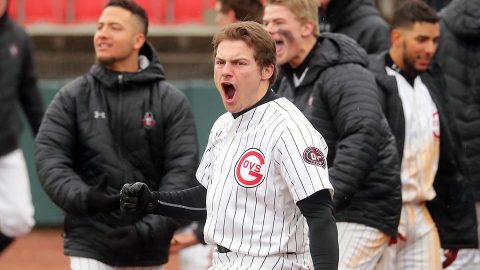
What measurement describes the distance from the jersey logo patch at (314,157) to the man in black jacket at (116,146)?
1867 millimetres

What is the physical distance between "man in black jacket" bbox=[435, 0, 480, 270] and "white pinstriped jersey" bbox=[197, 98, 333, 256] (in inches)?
113

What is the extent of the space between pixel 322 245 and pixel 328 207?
165 mm

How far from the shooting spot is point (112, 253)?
261 inches

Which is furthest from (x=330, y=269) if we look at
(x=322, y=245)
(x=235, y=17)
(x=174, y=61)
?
(x=174, y=61)

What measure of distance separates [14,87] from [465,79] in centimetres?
334

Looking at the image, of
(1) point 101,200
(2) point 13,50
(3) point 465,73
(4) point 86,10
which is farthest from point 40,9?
(1) point 101,200

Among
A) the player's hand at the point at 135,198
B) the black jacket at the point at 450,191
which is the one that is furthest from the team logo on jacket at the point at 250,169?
the black jacket at the point at 450,191

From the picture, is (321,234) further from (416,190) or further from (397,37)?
(397,37)

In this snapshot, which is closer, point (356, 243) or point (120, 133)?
point (356, 243)

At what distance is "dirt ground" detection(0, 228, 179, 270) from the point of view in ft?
40.8

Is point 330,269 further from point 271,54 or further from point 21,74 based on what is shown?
point 21,74

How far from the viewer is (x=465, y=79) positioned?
301 inches

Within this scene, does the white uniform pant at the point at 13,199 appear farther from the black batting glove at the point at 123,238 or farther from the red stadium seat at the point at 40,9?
the red stadium seat at the point at 40,9

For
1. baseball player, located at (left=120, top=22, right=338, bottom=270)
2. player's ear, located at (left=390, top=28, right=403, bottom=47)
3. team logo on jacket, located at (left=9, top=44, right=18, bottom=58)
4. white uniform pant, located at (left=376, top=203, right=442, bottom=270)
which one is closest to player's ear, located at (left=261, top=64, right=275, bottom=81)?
baseball player, located at (left=120, top=22, right=338, bottom=270)
